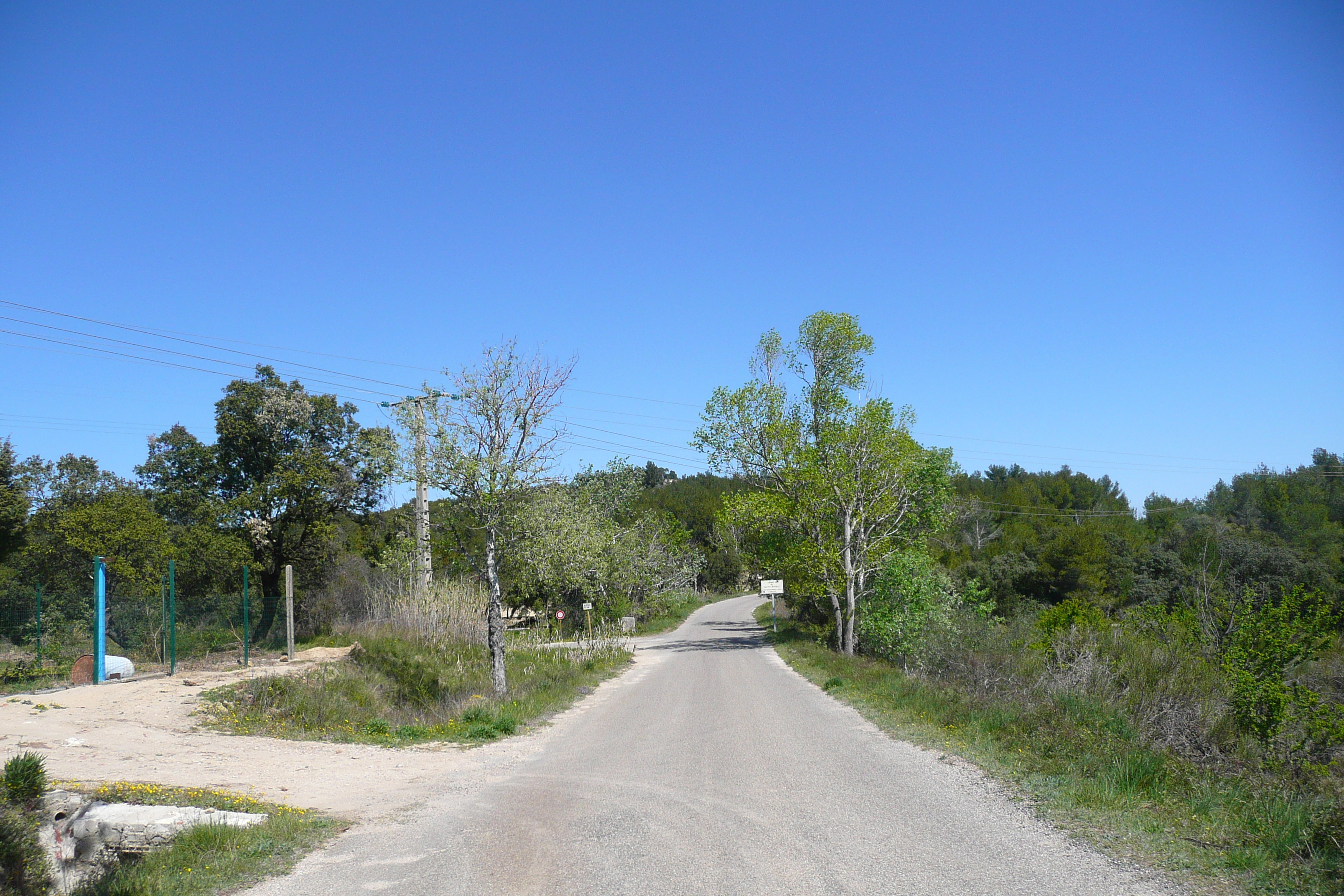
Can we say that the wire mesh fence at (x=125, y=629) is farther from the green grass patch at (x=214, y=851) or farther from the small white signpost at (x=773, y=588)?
the small white signpost at (x=773, y=588)

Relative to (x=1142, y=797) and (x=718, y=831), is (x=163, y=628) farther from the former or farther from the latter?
(x=1142, y=797)

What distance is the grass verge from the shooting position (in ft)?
18.4

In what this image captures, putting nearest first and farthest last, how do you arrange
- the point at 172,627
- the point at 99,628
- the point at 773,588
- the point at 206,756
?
the point at 206,756
the point at 99,628
the point at 172,627
the point at 773,588

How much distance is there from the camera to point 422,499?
23.9 m

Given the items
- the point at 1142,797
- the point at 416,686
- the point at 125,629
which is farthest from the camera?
the point at 125,629

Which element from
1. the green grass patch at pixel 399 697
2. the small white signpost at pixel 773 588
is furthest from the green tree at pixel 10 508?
the small white signpost at pixel 773 588

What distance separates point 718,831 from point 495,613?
9719mm

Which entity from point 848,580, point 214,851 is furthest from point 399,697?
point 848,580

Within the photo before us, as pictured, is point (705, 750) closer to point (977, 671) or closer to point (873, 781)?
point (873, 781)

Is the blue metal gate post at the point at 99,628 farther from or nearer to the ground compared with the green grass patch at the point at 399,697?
farther from the ground

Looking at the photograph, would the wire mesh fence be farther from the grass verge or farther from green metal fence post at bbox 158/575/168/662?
the grass verge

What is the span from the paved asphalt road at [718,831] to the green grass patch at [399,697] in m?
1.94

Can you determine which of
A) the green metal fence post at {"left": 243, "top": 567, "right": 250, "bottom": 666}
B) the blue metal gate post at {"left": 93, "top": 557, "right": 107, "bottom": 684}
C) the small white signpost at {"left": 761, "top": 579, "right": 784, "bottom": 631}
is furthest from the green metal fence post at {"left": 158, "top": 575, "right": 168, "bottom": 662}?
the small white signpost at {"left": 761, "top": 579, "right": 784, "bottom": 631}

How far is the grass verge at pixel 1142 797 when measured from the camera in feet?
18.4
